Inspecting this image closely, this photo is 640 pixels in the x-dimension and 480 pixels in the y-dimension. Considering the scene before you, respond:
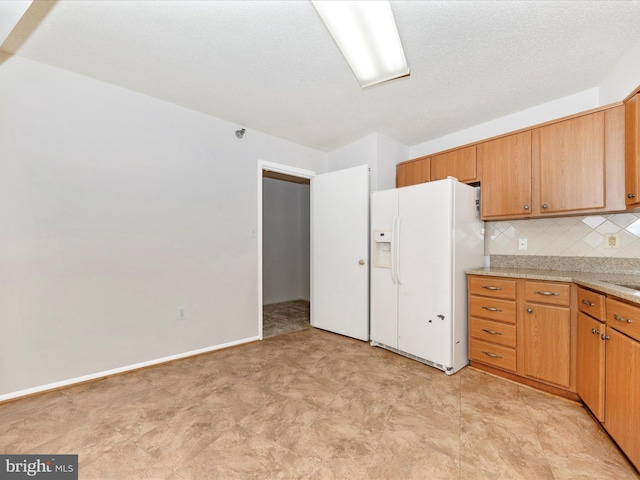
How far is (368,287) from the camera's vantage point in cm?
324

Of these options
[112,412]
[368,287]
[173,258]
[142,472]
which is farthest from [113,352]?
[368,287]

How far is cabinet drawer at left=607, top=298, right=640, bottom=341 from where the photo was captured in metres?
1.41

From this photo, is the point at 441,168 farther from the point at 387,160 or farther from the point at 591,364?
the point at 591,364

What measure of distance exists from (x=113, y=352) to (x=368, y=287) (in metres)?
2.54

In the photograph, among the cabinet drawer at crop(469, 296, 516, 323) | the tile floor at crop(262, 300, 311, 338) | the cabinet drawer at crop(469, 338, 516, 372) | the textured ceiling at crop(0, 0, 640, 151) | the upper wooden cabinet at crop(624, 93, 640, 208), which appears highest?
the textured ceiling at crop(0, 0, 640, 151)

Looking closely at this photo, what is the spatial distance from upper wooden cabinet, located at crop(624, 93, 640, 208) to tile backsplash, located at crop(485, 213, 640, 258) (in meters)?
0.40

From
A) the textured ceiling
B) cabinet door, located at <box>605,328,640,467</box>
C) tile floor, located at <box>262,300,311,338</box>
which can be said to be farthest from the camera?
tile floor, located at <box>262,300,311,338</box>

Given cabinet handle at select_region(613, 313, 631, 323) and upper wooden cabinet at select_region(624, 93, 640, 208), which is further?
upper wooden cabinet at select_region(624, 93, 640, 208)

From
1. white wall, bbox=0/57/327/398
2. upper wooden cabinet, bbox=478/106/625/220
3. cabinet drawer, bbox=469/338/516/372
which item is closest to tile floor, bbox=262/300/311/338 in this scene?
white wall, bbox=0/57/327/398

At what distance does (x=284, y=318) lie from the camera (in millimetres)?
4336

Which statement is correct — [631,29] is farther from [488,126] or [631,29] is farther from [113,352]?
[113,352]

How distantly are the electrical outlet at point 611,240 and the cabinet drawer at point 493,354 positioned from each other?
1.17m

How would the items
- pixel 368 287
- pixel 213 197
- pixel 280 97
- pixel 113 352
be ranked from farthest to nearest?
1. pixel 368 287
2. pixel 213 197
3. pixel 280 97
4. pixel 113 352

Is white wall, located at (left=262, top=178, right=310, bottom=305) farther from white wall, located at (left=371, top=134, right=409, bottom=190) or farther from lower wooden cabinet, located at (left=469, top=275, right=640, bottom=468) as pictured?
lower wooden cabinet, located at (left=469, top=275, right=640, bottom=468)
